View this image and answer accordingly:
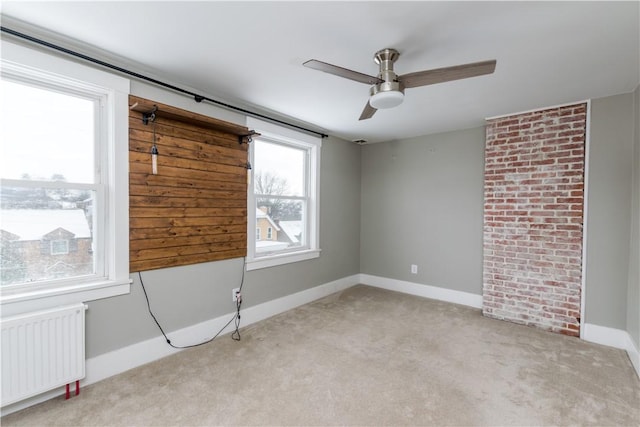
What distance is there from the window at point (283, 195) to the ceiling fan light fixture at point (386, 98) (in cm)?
163

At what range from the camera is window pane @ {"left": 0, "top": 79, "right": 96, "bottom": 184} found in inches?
73.5

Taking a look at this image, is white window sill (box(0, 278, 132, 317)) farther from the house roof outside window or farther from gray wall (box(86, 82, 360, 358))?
the house roof outside window

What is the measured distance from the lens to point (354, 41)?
192 cm

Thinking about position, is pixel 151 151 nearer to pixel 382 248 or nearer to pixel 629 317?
pixel 382 248

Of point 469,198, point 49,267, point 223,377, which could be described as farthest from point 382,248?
point 49,267

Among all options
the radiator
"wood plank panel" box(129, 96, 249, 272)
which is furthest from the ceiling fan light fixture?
the radiator

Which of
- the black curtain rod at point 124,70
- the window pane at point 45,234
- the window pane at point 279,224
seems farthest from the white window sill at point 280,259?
the black curtain rod at point 124,70

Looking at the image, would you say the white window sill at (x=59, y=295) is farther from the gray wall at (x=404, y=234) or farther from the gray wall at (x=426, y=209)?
the gray wall at (x=426, y=209)

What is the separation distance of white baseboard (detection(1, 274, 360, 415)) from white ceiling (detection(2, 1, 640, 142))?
86.7 inches

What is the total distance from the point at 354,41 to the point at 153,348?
2.81 metres

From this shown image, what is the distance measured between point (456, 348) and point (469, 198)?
6.58 feet

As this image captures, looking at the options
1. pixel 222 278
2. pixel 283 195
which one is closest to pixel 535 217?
pixel 283 195

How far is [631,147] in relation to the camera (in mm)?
2766

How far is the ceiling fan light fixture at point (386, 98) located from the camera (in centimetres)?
192
